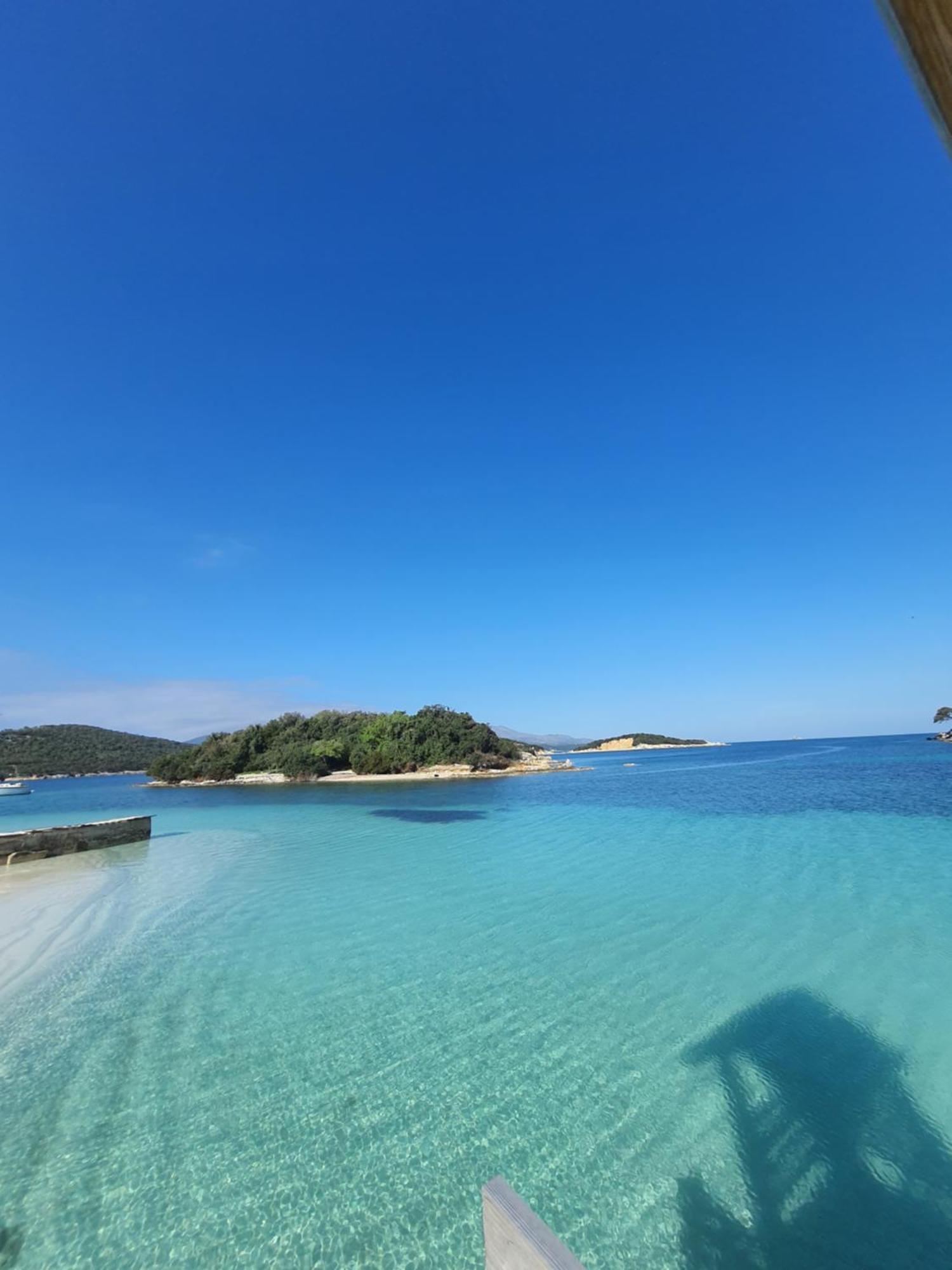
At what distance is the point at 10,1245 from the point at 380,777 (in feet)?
154

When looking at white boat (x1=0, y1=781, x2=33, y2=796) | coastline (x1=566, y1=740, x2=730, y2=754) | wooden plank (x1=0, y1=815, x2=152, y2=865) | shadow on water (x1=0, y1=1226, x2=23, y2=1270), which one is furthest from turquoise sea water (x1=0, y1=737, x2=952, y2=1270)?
coastline (x1=566, y1=740, x2=730, y2=754)

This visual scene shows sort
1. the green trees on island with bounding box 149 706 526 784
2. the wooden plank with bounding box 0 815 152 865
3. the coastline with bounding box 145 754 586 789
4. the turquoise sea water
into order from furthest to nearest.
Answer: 1. the green trees on island with bounding box 149 706 526 784
2. the coastline with bounding box 145 754 586 789
3. the wooden plank with bounding box 0 815 152 865
4. the turquoise sea water

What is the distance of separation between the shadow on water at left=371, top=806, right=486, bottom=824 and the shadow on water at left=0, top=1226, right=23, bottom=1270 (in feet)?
59.7

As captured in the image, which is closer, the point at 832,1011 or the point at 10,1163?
the point at 10,1163

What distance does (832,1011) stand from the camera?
592cm

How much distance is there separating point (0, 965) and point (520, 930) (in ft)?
23.5

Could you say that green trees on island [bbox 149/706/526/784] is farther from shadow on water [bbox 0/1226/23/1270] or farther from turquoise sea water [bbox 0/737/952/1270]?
shadow on water [bbox 0/1226/23/1270]

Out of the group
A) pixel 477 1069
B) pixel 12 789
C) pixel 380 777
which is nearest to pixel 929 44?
pixel 477 1069

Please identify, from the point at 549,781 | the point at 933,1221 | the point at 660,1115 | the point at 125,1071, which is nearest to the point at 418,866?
the point at 125,1071

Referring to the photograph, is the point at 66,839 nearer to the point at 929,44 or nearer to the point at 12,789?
the point at 929,44

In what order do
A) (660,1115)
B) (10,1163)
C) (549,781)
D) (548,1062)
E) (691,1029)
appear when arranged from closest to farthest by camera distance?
(10,1163)
(660,1115)
(548,1062)
(691,1029)
(549,781)

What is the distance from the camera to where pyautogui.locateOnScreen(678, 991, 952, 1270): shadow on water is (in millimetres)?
3324

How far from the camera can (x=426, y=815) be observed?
→ 78.8 feet

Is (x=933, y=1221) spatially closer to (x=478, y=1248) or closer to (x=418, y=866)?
(x=478, y=1248)
